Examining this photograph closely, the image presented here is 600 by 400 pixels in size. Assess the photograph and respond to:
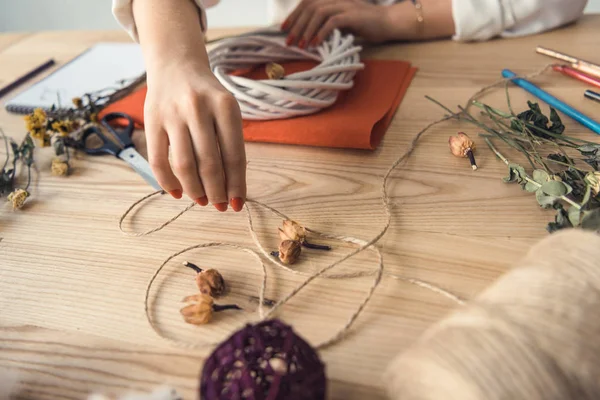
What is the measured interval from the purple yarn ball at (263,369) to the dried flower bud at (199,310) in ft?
0.28

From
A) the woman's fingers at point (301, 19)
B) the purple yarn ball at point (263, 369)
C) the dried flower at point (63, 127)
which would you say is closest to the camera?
the purple yarn ball at point (263, 369)

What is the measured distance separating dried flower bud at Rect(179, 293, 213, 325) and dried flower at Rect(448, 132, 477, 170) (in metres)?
0.28

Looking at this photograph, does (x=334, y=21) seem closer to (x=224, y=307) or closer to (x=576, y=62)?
(x=576, y=62)

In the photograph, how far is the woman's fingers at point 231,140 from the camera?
0.37m

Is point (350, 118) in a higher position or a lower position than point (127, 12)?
lower

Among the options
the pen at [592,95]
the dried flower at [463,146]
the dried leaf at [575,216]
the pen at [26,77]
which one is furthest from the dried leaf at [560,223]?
the pen at [26,77]

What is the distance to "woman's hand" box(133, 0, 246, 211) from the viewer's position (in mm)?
365

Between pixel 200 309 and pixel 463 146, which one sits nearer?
pixel 200 309

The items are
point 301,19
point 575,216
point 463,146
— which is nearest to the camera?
point 575,216

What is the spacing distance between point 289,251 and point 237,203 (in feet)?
0.24

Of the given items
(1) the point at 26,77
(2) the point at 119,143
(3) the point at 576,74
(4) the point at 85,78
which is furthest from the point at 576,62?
(1) the point at 26,77

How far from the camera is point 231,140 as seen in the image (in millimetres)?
371

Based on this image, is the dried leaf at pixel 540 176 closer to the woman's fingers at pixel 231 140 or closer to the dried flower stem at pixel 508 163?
the dried flower stem at pixel 508 163

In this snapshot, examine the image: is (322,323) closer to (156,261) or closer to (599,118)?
(156,261)
